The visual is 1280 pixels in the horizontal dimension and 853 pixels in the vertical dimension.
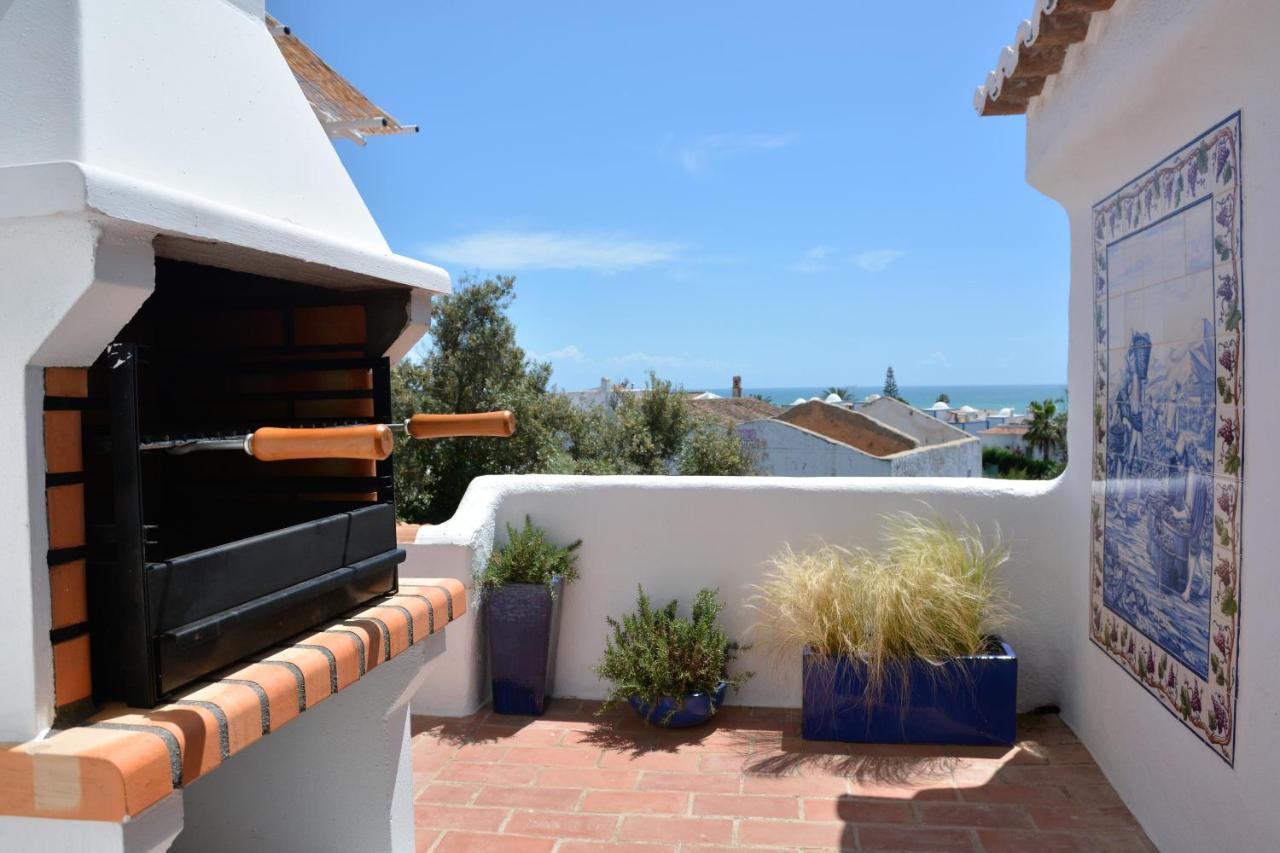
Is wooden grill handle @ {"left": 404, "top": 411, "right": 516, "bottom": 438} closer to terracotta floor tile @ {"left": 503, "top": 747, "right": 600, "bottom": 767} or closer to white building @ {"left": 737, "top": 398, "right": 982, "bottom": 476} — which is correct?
terracotta floor tile @ {"left": 503, "top": 747, "right": 600, "bottom": 767}

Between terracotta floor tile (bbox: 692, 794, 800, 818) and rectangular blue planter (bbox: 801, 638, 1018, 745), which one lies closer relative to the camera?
terracotta floor tile (bbox: 692, 794, 800, 818)

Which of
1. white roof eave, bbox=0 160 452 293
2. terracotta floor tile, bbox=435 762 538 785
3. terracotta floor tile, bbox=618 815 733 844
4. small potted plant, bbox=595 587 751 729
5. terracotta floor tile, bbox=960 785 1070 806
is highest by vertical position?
white roof eave, bbox=0 160 452 293

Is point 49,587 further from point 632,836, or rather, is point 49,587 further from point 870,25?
point 870,25

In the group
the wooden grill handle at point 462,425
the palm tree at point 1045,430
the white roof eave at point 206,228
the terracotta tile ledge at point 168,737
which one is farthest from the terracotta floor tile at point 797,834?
the palm tree at point 1045,430

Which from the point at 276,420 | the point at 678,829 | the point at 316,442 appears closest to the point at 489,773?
the point at 678,829

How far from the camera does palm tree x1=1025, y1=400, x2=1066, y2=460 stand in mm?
43906

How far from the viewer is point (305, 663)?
1.99 meters

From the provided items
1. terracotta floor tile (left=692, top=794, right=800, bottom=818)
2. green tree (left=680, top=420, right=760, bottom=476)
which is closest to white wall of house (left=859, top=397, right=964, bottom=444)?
green tree (left=680, top=420, right=760, bottom=476)

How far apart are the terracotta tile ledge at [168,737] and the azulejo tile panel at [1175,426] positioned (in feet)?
8.08

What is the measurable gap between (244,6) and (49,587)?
1.56 m

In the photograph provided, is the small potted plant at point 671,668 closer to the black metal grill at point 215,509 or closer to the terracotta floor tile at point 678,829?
the terracotta floor tile at point 678,829

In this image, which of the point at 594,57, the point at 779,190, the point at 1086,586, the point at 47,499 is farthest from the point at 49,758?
the point at 779,190

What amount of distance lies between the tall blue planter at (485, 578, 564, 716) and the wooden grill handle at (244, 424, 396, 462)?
293cm

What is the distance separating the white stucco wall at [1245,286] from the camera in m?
2.51
